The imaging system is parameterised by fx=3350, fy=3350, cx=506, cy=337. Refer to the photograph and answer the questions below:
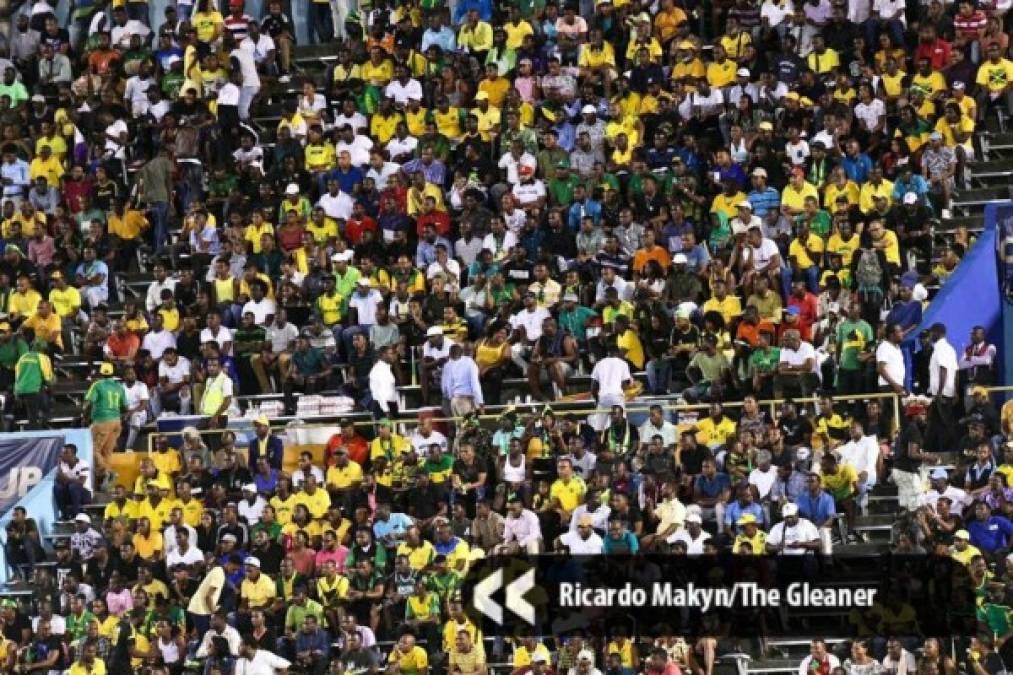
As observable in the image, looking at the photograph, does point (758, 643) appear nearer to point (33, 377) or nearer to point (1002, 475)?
point (1002, 475)

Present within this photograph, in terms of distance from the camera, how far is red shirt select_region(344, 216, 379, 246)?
136ft

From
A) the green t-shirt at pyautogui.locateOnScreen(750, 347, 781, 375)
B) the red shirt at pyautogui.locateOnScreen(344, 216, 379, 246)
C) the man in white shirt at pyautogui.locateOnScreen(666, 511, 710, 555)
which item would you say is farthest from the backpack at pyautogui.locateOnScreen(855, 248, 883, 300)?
the red shirt at pyautogui.locateOnScreen(344, 216, 379, 246)

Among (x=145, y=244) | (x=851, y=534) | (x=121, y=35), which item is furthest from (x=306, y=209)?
(x=851, y=534)

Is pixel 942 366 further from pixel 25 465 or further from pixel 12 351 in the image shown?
pixel 12 351

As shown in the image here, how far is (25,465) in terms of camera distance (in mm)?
39312

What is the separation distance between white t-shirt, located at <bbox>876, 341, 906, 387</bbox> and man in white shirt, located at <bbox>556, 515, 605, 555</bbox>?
12.8 feet

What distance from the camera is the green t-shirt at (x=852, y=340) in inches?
1458

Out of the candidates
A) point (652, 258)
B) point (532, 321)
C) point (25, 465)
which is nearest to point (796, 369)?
point (652, 258)

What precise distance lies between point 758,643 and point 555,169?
9377 millimetres

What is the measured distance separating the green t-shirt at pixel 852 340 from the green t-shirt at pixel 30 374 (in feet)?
32.4

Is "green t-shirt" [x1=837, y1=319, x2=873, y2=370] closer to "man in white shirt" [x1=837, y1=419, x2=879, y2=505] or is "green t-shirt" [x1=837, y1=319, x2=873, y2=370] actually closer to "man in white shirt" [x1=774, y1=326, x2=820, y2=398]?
"man in white shirt" [x1=774, y1=326, x2=820, y2=398]

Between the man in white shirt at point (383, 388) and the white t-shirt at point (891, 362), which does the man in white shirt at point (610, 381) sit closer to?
the man in white shirt at point (383, 388)

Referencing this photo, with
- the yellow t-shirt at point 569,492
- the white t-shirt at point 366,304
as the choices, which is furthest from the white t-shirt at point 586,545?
the white t-shirt at point 366,304

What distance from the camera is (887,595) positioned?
108ft
